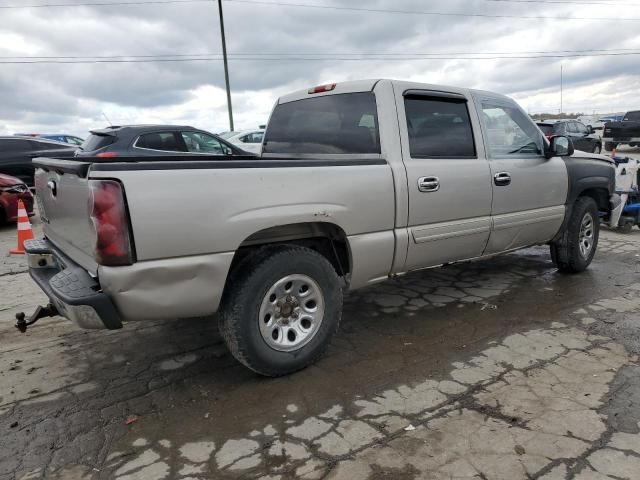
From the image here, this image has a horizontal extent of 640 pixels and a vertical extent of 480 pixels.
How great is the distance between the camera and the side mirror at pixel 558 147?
15.7 ft

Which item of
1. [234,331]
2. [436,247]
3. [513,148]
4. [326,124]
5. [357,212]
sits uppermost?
[326,124]

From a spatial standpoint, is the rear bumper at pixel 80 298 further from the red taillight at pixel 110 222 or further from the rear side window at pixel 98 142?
the rear side window at pixel 98 142

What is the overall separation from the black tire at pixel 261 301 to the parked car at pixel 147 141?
4.82 meters

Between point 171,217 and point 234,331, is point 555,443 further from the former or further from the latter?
point 171,217

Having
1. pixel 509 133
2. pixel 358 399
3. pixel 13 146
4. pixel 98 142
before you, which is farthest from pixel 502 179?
pixel 13 146

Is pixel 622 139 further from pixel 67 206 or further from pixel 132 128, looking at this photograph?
pixel 67 206

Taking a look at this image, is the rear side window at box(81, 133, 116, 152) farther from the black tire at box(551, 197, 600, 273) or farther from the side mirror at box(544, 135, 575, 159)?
the black tire at box(551, 197, 600, 273)

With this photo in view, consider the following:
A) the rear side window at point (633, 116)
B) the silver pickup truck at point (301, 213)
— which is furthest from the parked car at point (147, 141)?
the rear side window at point (633, 116)

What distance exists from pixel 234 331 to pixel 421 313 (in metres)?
2.03

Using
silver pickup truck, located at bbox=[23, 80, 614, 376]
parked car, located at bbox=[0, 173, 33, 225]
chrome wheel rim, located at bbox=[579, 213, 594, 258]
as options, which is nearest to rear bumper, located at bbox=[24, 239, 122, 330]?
silver pickup truck, located at bbox=[23, 80, 614, 376]

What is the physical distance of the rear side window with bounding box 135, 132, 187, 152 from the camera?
851 centimetres

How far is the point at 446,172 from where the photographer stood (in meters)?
3.90

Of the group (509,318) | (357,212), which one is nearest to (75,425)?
(357,212)

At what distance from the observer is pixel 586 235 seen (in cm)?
559
